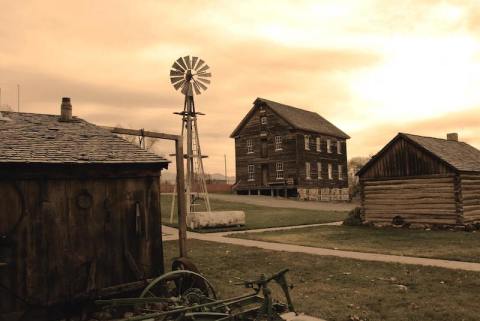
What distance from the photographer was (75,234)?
8148 millimetres

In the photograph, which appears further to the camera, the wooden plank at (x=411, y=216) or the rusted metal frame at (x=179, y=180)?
the wooden plank at (x=411, y=216)

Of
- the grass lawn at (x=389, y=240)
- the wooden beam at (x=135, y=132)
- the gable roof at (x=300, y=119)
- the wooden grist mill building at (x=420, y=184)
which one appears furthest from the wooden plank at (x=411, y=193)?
the gable roof at (x=300, y=119)

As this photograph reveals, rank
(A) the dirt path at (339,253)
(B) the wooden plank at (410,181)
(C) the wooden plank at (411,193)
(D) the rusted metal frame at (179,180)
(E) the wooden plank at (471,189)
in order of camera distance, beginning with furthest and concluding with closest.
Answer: (E) the wooden plank at (471,189) → (B) the wooden plank at (410,181) → (C) the wooden plank at (411,193) → (A) the dirt path at (339,253) → (D) the rusted metal frame at (179,180)

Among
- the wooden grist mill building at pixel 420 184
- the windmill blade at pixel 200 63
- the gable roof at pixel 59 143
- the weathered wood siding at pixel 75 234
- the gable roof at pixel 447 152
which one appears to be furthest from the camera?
the windmill blade at pixel 200 63

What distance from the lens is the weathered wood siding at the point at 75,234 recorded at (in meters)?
7.53

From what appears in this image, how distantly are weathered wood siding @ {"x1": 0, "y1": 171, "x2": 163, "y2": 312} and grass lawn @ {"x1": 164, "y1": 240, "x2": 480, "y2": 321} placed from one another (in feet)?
7.05

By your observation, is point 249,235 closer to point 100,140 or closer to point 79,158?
point 100,140

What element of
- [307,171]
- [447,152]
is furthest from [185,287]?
[307,171]

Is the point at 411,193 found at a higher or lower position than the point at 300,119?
lower

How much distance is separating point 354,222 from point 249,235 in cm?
774

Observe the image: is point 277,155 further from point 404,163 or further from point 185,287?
point 185,287

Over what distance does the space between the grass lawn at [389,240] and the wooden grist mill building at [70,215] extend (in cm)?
865

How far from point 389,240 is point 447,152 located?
27.9 feet

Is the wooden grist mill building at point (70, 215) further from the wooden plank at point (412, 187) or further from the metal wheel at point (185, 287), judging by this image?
the wooden plank at point (412, 187)
